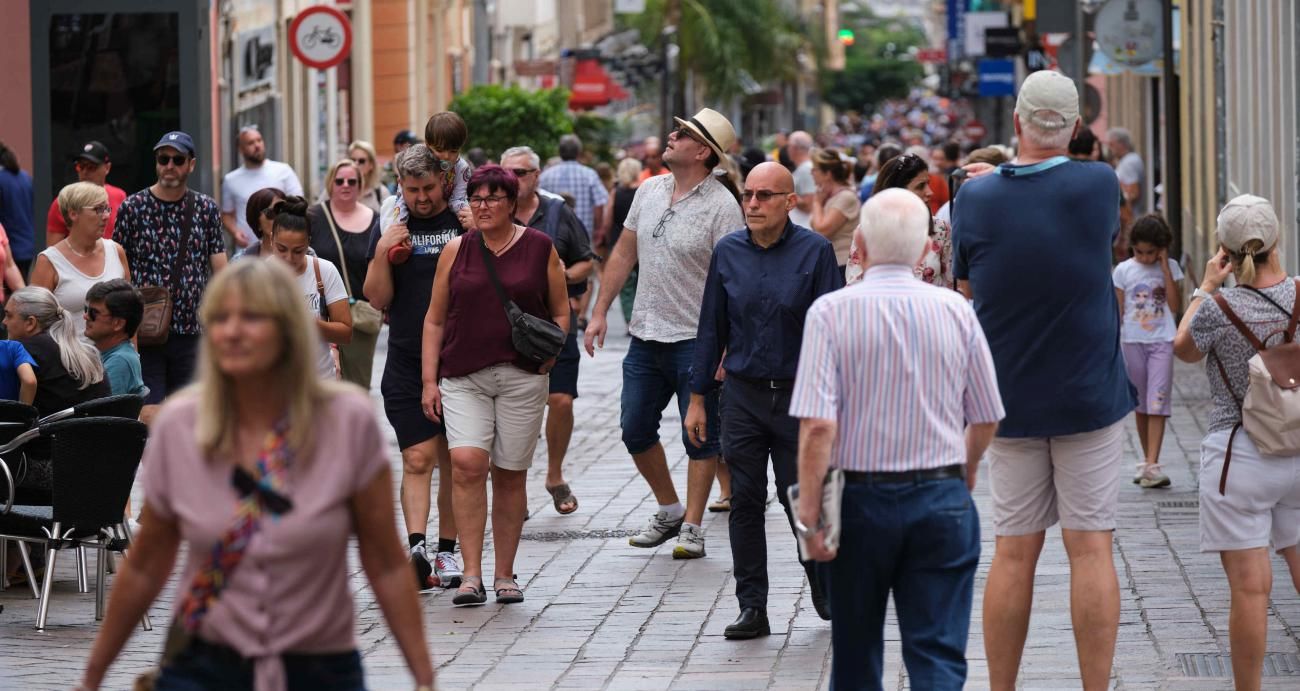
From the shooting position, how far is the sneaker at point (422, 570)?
9296 millimetres

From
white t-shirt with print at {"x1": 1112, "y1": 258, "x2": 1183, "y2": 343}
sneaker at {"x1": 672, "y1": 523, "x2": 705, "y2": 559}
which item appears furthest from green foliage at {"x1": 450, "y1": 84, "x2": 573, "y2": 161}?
sneaker at {"x1": 672, "y1": 523, "x2": 705, "y2": 559}

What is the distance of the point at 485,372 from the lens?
8984 millimetres

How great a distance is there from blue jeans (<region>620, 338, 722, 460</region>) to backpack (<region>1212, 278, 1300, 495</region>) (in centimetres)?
309

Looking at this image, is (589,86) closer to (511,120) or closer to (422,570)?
(511,120)

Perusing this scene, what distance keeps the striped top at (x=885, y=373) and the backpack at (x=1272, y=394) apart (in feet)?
5.52

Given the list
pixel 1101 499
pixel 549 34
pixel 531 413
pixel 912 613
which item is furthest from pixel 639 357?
pixel 549 34

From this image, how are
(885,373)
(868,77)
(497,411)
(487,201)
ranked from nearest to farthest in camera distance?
(885,373)
(487,201)
(497,411)
(868,77)

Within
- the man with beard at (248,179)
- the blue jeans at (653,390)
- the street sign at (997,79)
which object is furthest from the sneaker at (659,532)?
the street sign at (997,79)

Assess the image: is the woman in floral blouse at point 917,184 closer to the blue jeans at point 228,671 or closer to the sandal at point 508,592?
the sandal at point 508,592

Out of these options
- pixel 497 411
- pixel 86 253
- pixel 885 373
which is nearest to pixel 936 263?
pixel 497 411

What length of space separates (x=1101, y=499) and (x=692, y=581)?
124 inches

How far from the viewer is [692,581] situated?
9.52 m

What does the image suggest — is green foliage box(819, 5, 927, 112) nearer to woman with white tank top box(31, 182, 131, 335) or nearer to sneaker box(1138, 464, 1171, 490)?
sneaker box(1138, 464, 1171, 490)

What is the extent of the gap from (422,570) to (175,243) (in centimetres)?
295
